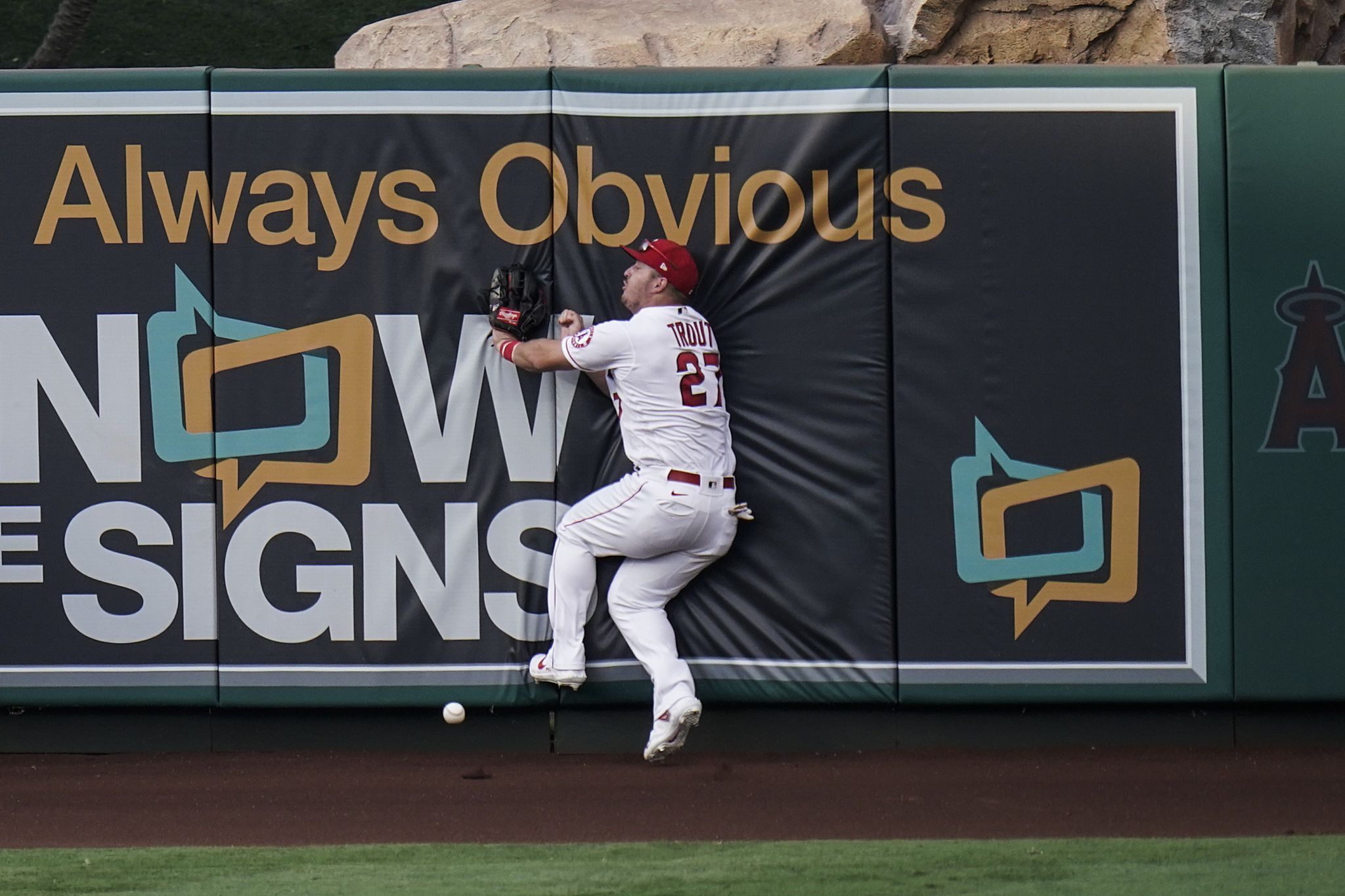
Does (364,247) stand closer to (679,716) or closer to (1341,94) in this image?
(679,716)

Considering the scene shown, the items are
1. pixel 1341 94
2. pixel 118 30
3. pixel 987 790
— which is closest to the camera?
pixel 987 790

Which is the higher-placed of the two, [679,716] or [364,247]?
[364,247]

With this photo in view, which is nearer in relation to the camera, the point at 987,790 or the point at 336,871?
the point at 336,871

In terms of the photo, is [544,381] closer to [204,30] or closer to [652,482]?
[652,482]

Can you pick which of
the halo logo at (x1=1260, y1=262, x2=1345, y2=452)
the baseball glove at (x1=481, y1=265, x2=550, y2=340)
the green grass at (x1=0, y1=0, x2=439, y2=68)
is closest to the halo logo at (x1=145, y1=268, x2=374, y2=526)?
the baseball glove at (x1=481, y1=265, x2=550, y2=340)

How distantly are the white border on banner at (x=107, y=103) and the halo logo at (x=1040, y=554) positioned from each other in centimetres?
337

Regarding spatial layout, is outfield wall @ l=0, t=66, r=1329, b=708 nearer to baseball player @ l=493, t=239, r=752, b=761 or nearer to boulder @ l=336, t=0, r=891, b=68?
baseball player @ l=493, t=239, r=752, b=761

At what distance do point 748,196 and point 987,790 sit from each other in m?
2.46

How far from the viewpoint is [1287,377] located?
6332mm

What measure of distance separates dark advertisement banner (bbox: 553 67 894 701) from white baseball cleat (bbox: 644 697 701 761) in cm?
41

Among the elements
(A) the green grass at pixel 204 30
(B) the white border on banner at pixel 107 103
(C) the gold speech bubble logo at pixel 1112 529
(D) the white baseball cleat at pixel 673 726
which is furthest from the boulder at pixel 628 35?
(A) the green grass at pixel 204 30

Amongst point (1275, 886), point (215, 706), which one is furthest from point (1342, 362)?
point (215, 706)

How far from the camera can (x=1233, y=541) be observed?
250 inches

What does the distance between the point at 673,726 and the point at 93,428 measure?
102 inches
